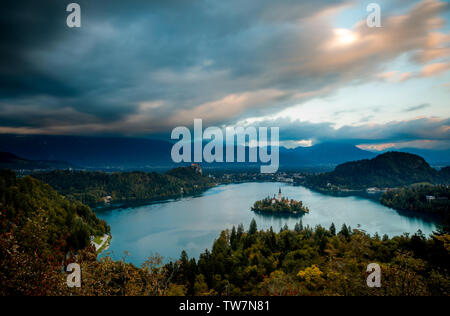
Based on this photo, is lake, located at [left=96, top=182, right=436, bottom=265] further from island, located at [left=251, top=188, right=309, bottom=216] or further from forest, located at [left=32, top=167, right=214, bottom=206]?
forest, located at [left=32, top=167, right=214, bottom=206]

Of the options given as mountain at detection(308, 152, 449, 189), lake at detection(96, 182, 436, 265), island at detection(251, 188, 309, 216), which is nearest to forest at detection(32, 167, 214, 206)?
lake at detection(96, 182, 436, 265)

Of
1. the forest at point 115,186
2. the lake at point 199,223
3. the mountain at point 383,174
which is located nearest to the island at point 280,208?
the lake at point 199,223

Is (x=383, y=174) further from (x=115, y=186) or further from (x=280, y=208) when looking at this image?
(x=115, y=186)

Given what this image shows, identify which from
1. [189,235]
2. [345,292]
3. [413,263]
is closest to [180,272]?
[345,292]

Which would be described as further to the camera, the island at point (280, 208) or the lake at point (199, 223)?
the island at point (280, 208)

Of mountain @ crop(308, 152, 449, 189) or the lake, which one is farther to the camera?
mountain @ crop(308, 152, 449, 189)

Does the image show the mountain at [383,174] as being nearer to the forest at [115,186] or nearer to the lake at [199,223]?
the lake at [199,223]

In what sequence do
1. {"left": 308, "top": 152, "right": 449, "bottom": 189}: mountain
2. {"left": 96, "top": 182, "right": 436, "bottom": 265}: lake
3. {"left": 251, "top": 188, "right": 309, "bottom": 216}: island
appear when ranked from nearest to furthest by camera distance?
{"left": 96, "top": 182, "right": 436, "bottom": 265}: lake < {"left": 251, "top": 188, "right": 309, "bottom": 216}: island < {"left": 308, "top": 152, "right": 449, "bottom": 189}: mountain
